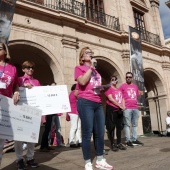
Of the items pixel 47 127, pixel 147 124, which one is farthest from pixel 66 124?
pixel 147 124

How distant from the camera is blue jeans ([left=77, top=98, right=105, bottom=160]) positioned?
2787mm

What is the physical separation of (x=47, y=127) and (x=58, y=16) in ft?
19.1

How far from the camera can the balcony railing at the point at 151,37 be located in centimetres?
1410

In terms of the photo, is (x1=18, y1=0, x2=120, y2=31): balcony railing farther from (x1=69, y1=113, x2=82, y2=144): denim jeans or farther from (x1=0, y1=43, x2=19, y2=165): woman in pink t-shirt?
(x1=0, y1=43, x2=19, y2=165): woman in pink t-shirt

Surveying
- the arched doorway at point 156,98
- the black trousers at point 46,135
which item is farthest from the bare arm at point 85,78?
the arched doorway at point 156,98

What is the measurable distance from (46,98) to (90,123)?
1.21 m

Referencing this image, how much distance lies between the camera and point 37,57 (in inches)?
424

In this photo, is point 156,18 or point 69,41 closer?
point 69,41

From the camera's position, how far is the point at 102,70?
40.5 feet

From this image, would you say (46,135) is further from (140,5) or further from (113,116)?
(140,5)

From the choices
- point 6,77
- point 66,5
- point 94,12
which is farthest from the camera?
point 94,12

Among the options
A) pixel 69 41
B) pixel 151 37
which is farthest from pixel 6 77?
pixel 151 37

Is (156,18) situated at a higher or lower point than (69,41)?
higher

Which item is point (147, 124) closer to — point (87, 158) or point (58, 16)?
point (58, 16)
